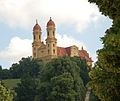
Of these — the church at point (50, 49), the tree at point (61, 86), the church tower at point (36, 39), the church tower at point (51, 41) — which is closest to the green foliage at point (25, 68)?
the church tower at point (51, 41)

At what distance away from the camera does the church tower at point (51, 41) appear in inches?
6081

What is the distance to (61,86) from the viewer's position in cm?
7994

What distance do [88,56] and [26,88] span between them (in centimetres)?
6894

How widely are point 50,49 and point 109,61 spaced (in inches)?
5548

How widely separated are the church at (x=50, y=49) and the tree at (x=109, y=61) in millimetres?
136216

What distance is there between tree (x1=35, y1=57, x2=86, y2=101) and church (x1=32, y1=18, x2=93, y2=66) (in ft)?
197

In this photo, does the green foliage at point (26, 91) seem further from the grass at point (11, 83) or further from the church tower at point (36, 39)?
the church tower at point (36, 39)

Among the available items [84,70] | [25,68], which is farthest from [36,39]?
[84,70]

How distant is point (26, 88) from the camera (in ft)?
304

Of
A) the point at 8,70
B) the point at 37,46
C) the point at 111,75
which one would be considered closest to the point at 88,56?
the point at 37,46

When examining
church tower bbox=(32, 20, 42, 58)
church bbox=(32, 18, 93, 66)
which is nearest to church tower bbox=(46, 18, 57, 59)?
church bbox=(32, 18, 93, 66)

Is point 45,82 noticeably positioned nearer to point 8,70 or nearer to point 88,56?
point 8,70

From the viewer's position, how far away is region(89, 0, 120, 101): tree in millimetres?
13320

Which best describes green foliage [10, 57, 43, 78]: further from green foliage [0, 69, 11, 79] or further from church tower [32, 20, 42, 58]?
church tower [32, 20, 42, 58]
